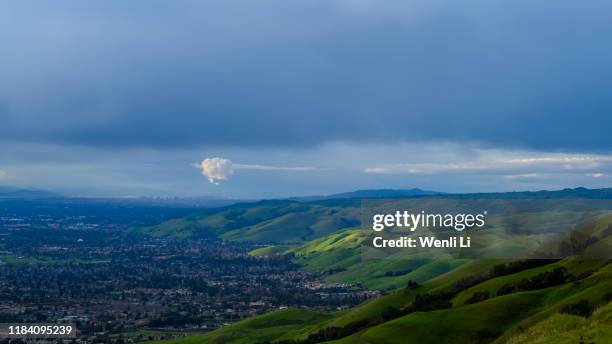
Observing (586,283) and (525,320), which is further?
(586,283)

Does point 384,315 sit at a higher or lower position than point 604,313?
lower

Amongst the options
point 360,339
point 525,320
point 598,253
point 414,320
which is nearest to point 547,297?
point 525,320

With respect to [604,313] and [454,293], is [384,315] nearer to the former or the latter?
[454,293]

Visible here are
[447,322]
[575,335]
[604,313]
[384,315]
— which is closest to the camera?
[575,335]

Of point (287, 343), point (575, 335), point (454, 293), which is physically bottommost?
point (287, 343)

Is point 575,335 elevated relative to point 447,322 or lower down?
elevated

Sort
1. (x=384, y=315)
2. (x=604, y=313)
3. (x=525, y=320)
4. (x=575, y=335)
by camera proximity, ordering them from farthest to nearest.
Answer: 1. (x=384, y=315)
2. (x=525, y=320)
3. (x=604, y=313)
4. (x=575, y=335)

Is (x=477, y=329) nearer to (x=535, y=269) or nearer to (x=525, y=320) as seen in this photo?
(x=525, y=320)

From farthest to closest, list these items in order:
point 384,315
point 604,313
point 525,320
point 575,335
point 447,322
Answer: point 384,315
point 447,322
point 525,320
point 604,313
point 575,335

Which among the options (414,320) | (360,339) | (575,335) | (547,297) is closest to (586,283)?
(547,297)
